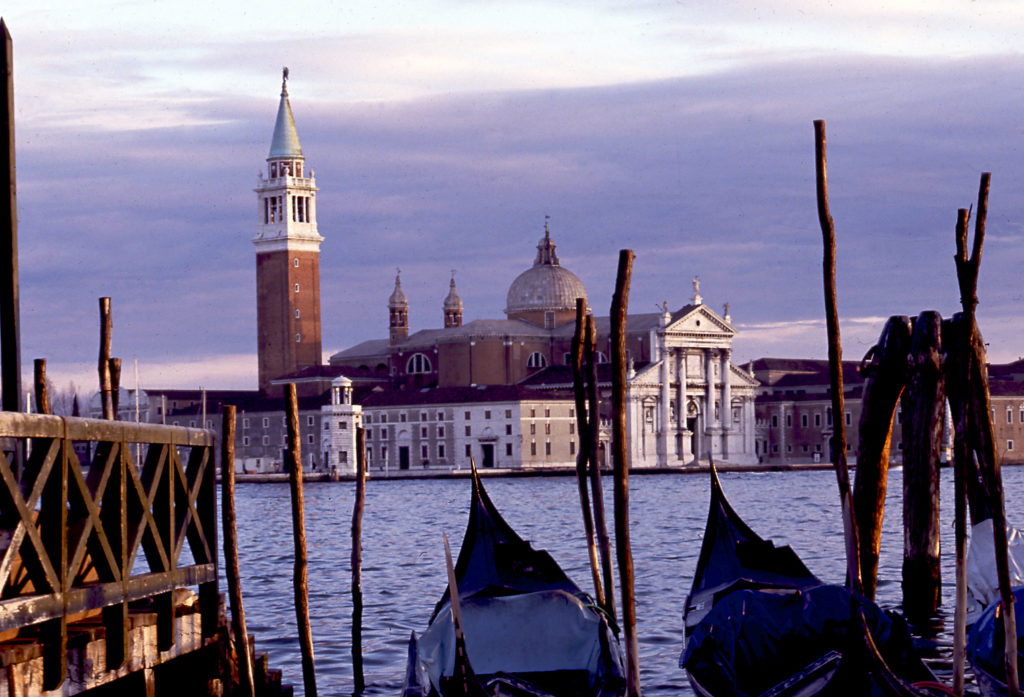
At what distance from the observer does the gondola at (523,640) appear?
8.20 m

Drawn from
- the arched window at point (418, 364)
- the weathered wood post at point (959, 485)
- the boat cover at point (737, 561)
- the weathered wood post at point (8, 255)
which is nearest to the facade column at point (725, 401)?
the arched window at point (418, 364)

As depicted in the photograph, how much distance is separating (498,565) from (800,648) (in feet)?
6.99

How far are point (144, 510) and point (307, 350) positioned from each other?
233ft

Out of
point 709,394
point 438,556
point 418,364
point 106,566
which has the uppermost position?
point 418,364

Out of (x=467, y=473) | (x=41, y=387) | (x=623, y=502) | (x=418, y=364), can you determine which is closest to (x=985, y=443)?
(x=623, y=502)

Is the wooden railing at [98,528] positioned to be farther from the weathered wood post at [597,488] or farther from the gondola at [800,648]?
the weathered wood post at [597,488]

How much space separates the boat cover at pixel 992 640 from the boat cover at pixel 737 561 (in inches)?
34.7

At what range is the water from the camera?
42.6 feet

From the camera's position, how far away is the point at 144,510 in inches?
283

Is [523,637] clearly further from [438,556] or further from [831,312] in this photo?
[438,556]

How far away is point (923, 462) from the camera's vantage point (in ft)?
35.7

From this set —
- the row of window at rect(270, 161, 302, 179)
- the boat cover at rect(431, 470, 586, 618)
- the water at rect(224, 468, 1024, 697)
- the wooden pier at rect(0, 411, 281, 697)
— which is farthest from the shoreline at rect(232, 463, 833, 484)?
the wooden pier at rect(0, 411, 281, 697)

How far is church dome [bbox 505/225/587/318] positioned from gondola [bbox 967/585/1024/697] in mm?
71508

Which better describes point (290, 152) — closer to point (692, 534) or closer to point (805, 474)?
point (805, 474)
